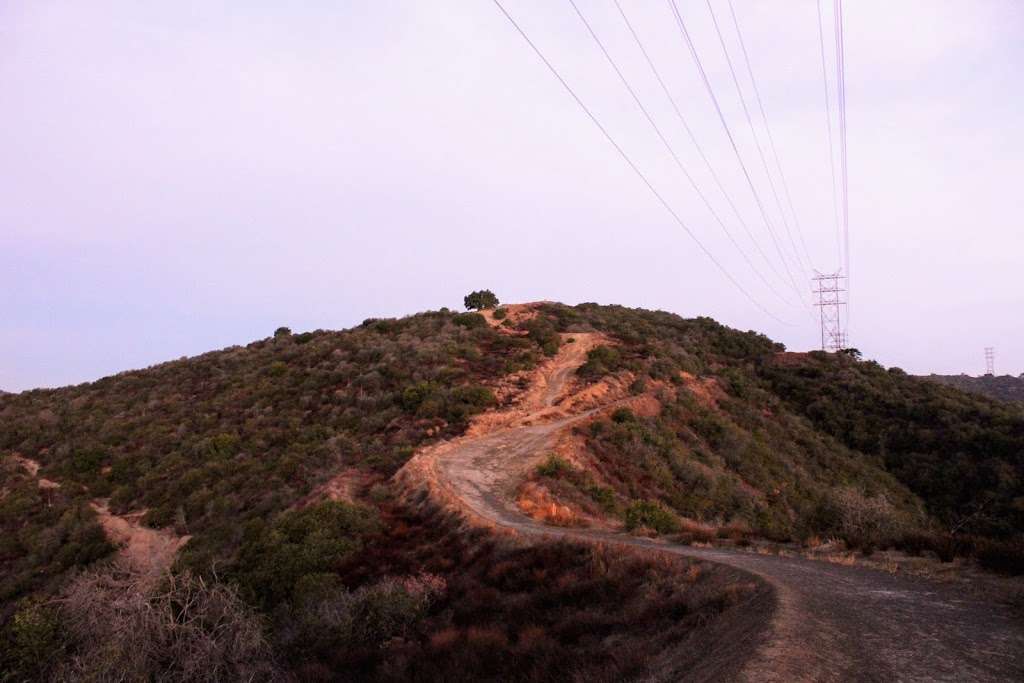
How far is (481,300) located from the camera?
58.3 m

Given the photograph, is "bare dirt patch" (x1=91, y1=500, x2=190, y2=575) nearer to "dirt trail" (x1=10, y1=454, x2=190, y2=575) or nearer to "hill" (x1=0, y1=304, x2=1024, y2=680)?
"dirt trail" (x1=10, y1=454, x2=190, y2=575)

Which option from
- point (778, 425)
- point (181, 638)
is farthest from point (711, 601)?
point (778, 425)

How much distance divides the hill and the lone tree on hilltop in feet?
21.1

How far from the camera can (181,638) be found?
41.3 feet

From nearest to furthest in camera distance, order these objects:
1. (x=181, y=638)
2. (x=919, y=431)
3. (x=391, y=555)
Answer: (x=181, y=638)
(x=391, y=555)
(x=919, y=431)

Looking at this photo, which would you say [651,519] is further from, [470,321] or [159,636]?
[470,321]

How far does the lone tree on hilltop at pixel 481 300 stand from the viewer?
57.8 m

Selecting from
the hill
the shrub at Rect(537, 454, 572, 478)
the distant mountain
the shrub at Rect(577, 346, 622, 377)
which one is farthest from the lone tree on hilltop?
the distant mountain

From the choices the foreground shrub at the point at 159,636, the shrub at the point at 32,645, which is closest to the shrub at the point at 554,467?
the foreground shrub at the point at 159,636

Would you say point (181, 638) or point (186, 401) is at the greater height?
point (186, 401)

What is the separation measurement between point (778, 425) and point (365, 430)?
965 inches

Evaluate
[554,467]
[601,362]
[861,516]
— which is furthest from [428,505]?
[601,362]

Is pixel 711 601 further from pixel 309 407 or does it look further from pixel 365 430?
pixel 309 407

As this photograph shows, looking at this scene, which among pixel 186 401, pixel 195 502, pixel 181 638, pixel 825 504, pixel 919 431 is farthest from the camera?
pixel 186 401
